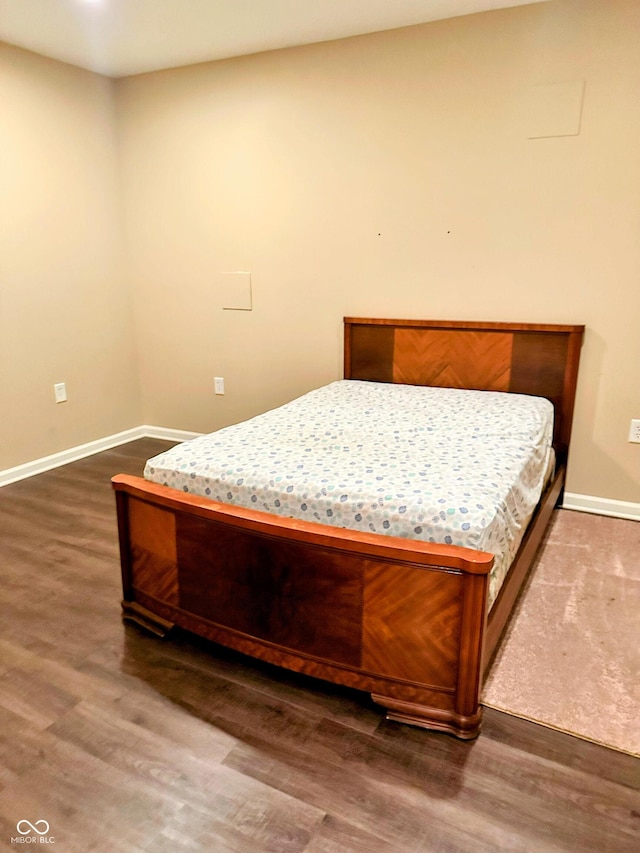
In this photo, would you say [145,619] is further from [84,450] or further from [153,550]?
[84,450]

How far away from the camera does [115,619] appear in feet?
6.81

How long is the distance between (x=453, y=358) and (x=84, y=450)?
246 cm

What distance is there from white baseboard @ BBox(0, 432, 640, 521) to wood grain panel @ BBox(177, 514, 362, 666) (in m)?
1.89

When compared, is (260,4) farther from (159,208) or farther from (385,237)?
(159,208)

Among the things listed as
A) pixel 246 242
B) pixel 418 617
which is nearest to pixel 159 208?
pixel 246 242

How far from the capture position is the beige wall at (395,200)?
2691 millimetres

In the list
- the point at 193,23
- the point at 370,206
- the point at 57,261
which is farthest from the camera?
the point at 57,261

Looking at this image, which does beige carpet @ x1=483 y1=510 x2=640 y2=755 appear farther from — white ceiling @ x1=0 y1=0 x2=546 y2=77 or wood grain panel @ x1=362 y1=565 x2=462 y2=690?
white ceiling @ x1=0 y1=0 x2=546 y2=77

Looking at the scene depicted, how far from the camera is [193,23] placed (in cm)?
287

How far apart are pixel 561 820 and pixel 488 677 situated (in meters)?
0.48

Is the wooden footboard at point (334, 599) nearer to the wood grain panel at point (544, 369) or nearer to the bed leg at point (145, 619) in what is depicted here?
the bed leg at point (145, 619)

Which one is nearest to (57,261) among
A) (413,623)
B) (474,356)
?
(474,356)

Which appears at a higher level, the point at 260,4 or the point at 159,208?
the point at 260,4

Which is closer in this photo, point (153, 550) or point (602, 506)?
point (153, 550)
